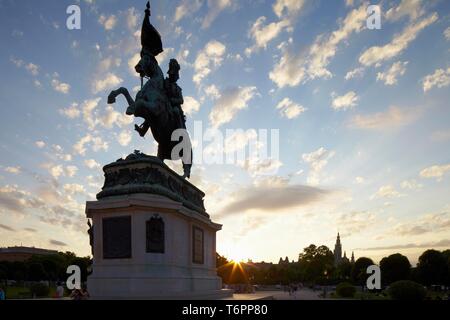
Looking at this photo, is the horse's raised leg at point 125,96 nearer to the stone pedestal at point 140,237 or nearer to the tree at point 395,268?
the stone pedestal at point 140,237

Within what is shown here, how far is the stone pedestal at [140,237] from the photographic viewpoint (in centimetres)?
1560

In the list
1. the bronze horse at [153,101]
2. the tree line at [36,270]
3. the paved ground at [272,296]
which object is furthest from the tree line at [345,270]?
the bronze horse at [153,101]

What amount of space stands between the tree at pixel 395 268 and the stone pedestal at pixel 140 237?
64884 millimetres

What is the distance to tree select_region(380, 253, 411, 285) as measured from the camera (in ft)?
243

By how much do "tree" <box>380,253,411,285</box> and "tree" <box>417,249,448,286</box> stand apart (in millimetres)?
2393

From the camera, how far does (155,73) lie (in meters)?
20.3

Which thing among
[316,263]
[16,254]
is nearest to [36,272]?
[316,263]

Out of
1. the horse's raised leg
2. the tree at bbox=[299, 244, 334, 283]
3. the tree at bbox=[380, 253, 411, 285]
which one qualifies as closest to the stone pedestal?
the horse's raised leg

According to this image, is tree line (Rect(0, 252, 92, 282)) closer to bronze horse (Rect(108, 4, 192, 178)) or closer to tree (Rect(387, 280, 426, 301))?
tree (Rect(387, 280, 426, 301))

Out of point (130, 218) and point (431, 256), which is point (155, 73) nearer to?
point (130, 218)

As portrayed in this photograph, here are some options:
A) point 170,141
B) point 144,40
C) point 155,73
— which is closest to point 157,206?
point 170,141
